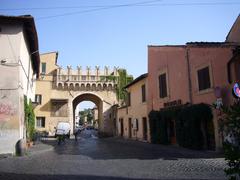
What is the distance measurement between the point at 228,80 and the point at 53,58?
31.0 metres

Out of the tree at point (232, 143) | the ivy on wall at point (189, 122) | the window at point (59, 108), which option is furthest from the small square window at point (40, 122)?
the tree at point (232, 143)

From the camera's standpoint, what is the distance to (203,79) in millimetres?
15547

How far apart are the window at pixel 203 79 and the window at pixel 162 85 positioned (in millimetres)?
4526

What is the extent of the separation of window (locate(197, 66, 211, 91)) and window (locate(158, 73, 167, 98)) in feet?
14.9

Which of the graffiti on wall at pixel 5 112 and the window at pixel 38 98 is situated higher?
the window at pixel 38 98

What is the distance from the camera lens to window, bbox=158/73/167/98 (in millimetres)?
20359

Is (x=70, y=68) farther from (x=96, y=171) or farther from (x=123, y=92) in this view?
(x=96, y=171)

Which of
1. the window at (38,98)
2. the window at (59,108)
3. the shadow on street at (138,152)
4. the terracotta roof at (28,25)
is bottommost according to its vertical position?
the shadow on street at (138,152)

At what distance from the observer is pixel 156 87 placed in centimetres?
2172

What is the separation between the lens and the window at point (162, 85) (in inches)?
802

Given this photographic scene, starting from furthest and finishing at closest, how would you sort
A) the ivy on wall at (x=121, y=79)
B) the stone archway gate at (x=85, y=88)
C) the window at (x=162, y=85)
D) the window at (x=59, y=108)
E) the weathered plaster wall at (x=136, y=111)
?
the ivy on wall at (x=121, y=79), the stone archway gate at (x=85, y=88), the window at (x=59, y=108), the weathered plaster wall at (x=136, y=111), the window at (x=162, y=85)

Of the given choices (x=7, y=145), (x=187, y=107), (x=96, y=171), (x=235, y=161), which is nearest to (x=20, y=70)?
(x=7, y=145)

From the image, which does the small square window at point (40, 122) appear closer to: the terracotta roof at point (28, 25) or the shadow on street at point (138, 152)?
the shadow on street at point (138, 152)

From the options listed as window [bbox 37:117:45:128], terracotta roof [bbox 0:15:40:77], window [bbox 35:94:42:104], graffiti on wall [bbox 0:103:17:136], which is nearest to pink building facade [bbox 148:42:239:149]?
terracotta roof [bbox 0:15:40:77]
